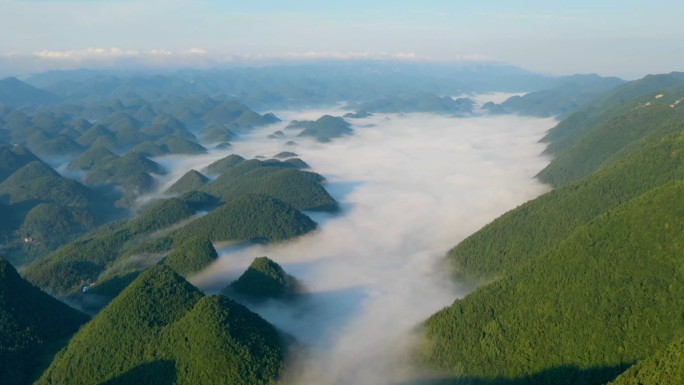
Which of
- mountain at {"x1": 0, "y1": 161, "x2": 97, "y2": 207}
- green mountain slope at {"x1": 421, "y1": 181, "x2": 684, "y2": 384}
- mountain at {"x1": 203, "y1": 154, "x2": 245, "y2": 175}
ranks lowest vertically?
mountain at {"x1": 0, "y1": 161, "x2": 97, "y2": 207}

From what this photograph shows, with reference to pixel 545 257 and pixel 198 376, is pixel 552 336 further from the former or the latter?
pixel 198 376

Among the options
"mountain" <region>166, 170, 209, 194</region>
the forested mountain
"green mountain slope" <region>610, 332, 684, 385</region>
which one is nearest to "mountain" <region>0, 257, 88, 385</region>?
the forested mountain

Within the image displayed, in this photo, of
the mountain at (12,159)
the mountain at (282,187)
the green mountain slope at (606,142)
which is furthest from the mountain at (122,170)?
the green mountain slope at (606,142)

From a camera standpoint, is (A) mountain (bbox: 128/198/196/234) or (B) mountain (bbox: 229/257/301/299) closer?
(B) mountain (bbox: 229/257/301/299)

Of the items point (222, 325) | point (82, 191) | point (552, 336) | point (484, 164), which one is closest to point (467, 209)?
point (484, 164)

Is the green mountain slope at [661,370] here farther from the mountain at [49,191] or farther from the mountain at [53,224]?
the mountain at [49,191]

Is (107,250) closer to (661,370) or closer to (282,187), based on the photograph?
(282,187)

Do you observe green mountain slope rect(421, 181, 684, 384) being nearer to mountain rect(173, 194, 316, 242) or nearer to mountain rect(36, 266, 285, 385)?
mountain rect(36, 266, 285, 385)
